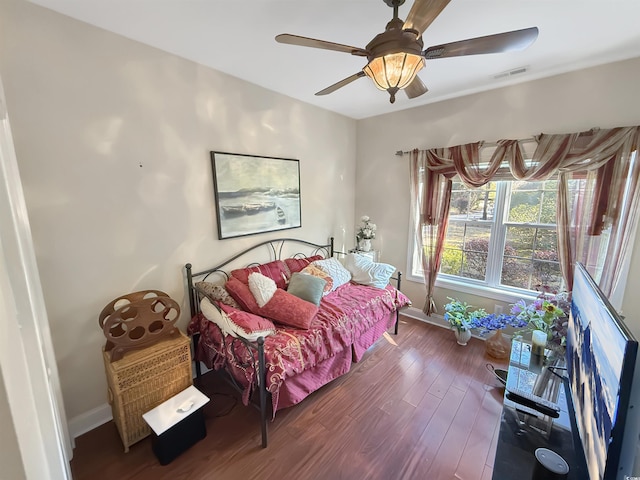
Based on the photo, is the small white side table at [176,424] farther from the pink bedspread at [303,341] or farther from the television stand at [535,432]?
the television stand at [535,432]

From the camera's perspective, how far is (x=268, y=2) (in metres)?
1.46

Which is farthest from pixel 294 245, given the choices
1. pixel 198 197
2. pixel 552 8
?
pixel 552 8

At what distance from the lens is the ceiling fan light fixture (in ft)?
4.09

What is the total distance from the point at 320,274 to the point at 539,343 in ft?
5.78

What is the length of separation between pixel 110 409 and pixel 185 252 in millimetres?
1187

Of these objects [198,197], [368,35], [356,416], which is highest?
[368,35]

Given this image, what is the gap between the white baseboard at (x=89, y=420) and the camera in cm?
175

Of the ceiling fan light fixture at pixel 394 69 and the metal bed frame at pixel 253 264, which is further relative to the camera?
the metal bed frame at pixel 253 264

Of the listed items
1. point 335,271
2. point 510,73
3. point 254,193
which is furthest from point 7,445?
point 510,73

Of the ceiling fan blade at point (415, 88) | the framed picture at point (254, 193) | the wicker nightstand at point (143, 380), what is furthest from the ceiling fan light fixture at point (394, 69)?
the wicker nightstand at point (143, 380)

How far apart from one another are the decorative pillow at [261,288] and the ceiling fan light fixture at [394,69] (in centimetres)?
164

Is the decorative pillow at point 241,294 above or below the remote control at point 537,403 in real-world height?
above

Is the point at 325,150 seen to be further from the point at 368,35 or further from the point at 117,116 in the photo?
the point at 117,116

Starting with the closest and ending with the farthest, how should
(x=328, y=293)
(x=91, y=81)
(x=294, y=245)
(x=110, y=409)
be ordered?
(x=91, y=81)
(x=110, y=409)
(x=328, y=293)
(x=294, y=245)
